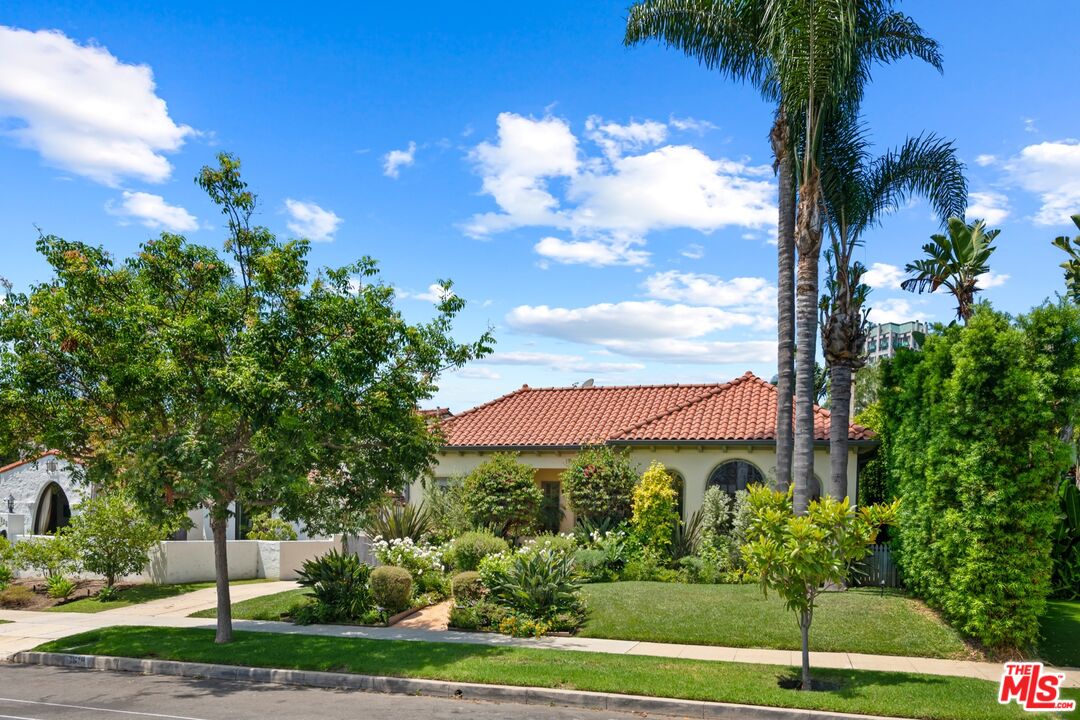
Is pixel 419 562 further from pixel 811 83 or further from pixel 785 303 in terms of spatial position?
pixel 811 83

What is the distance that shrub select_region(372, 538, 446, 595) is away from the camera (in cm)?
1695

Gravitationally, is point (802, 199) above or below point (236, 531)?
above

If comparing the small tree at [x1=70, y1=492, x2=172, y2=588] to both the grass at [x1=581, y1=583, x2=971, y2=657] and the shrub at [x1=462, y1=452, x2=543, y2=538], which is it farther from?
the grass at [x1=581, y1=583, x2=971, y2=657]

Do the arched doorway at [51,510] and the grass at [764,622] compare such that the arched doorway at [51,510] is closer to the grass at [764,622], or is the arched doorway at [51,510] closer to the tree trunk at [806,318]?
the grass at [764,622]

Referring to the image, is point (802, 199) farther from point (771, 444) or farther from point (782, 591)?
point (782, 591)

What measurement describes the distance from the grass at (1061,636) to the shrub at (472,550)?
31.7ft

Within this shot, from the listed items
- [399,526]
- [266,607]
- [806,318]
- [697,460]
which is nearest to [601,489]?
[697,460]

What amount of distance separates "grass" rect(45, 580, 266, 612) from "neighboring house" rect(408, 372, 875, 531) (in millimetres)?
6473

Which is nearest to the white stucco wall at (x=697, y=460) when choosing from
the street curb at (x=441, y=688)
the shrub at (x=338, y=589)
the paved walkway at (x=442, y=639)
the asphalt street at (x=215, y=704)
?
the shrub at (x=338, y=589)

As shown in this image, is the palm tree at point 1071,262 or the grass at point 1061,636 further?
the palm tree at point 1071,262

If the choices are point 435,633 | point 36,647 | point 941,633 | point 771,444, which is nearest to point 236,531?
point 36,647

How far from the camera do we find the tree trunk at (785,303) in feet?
55.2

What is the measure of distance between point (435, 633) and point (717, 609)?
4845mm

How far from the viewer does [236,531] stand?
985 inches
